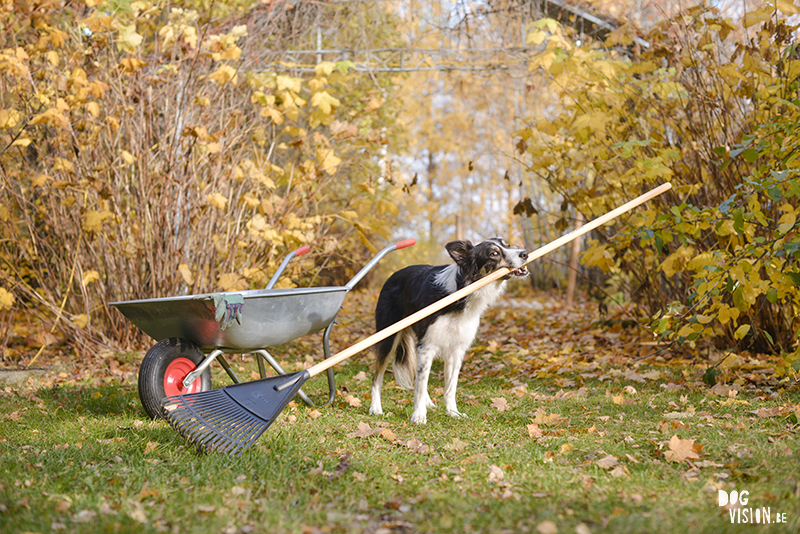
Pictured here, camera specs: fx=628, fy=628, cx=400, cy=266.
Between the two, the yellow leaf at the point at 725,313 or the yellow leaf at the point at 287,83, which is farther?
the yellow leaf at the point at 287,83

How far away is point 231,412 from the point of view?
2.92m

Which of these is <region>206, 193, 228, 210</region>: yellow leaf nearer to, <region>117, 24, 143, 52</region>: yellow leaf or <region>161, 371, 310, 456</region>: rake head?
<region>117, 24, 143, 52</region>: yellow leaf

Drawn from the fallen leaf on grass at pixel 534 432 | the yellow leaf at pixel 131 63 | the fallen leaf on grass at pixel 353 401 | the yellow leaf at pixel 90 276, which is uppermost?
the yellow leaf at pixel 131 63

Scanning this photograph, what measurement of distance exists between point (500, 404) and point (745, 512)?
1974 mm

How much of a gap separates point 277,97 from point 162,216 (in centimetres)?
145

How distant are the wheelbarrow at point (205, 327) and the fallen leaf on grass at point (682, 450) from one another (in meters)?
1.93

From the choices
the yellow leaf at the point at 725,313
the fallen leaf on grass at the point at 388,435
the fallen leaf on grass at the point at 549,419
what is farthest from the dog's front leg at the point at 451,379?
the yellow leaf at the point at 725,313

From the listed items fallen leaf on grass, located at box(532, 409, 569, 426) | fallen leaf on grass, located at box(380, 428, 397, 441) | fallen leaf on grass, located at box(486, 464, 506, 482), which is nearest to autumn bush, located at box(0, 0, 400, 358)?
fallen leaf on grass, located at box(380, 428, 397, 441)

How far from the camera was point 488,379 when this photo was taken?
491 cm

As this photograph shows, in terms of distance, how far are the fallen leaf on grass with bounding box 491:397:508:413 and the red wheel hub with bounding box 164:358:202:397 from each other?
178cm

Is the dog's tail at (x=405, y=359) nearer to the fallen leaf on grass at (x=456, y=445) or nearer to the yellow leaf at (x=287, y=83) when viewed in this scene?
the fallen leaf on grass at (x=456, y=445)

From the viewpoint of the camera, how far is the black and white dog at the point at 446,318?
358 centimetres

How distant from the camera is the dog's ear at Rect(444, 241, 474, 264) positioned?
11.8 feet

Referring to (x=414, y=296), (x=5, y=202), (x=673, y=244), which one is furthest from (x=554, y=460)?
(x=5, y=202)
